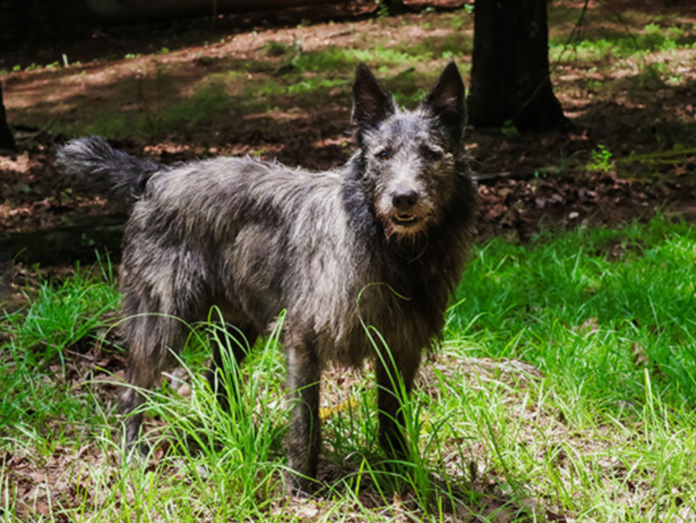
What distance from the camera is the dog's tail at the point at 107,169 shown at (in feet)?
14.8

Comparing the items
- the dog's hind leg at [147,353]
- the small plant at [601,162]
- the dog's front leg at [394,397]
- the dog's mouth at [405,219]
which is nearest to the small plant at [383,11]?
the small plant at [601,162]

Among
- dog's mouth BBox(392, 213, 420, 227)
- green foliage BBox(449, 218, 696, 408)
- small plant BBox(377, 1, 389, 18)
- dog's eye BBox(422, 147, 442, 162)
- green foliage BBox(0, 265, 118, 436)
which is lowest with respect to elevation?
green foliage BBox(449, 218, 696, 408)

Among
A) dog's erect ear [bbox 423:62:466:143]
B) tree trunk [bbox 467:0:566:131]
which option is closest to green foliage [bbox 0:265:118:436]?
dog's erect ear [bbox 423:62:466:143]

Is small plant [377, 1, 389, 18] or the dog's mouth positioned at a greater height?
small plant [377, 1, 389, 18]

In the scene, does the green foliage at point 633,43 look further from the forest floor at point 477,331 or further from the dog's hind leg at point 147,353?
the dog's hind leg at point 147,353

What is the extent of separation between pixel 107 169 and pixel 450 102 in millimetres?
2074

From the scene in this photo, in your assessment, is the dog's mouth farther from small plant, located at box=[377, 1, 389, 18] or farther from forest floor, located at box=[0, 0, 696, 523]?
small plant, located at box=[377, 1, 389, 18]

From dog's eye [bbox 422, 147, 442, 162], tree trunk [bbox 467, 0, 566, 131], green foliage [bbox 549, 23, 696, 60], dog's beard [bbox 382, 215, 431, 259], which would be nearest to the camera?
dog's beard [bbox 382, 215, 431, 259]

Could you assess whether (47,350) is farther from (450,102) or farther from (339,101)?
(339,101)

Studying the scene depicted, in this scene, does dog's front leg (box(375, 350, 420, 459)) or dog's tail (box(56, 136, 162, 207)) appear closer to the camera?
dog's front leg (box(375, 350, 420, 459))

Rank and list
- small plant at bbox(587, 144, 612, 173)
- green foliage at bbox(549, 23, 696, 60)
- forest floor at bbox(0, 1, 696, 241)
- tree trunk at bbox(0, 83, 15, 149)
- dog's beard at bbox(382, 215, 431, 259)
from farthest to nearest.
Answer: green foliage at bbox(549, 23, 696, 60) < tree trunk at bbox(0, 83, 15, 149) < small plant at bbox(587, 144, 612, 173) < forest floor at bbox(0, 1, 696, 241) < dog's beard at bbox(382, 215, 431, 259)

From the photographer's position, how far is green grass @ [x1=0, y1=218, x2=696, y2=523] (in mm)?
3512

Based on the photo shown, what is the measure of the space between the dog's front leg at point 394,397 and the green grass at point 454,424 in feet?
0.31

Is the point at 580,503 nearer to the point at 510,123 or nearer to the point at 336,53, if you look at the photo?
the point at 510,123
